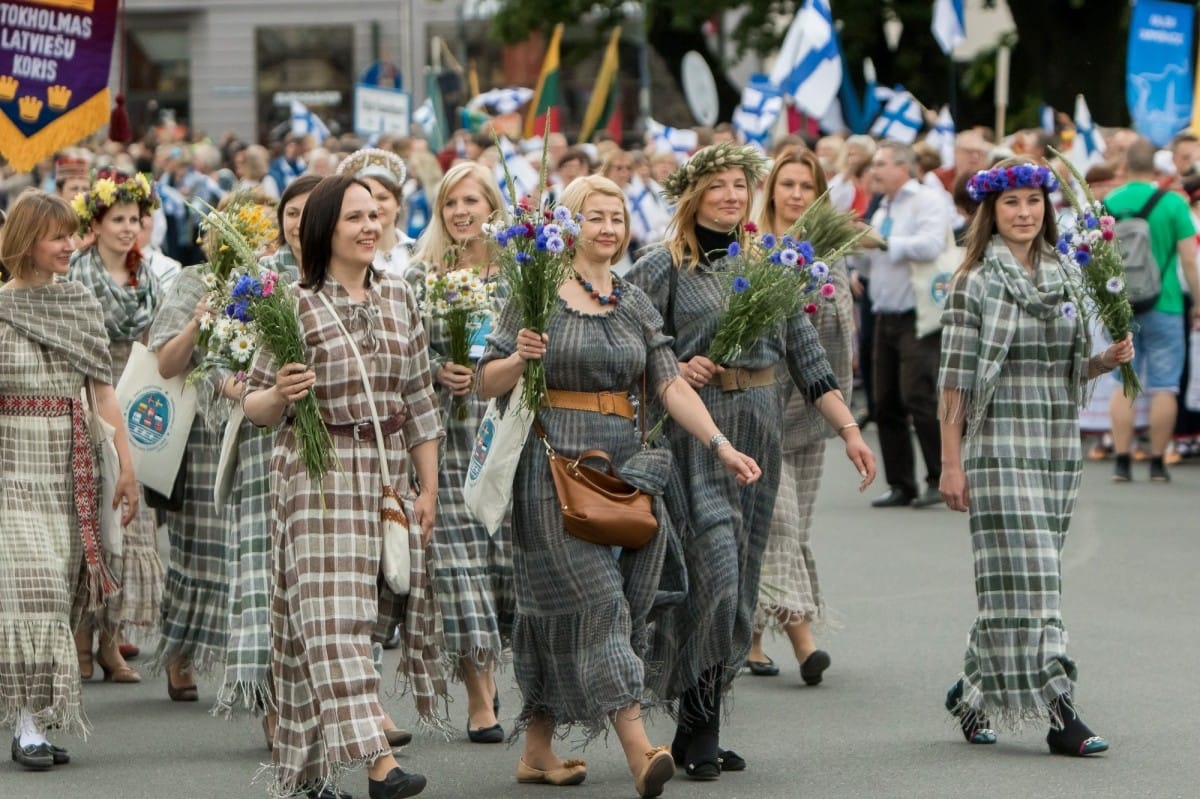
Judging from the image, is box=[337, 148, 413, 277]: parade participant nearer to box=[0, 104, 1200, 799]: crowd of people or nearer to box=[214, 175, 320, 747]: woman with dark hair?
box=[0, 104, 1200, 799]: crowd of people

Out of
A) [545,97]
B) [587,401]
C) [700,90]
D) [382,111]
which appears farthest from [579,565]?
[700,90]

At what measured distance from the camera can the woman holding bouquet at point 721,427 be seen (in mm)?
7402

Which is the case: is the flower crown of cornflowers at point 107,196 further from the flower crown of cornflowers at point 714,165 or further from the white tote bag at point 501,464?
the white tote bag at point 501,464

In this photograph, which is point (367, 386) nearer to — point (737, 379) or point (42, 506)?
point (737, 379)

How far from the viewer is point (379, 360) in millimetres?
6871

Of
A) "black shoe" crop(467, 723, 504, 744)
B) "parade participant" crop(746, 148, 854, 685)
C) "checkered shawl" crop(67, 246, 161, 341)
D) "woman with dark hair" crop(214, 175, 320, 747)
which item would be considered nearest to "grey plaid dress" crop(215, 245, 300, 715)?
"woman with dark hair" crop(214, 175, 320, 747)

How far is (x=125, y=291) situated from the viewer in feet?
30.3

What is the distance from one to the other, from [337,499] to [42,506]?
165 cm

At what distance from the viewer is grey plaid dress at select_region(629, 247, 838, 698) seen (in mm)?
7391

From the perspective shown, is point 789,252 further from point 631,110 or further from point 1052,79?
point 631,110

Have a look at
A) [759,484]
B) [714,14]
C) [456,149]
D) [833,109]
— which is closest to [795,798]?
[759,484]

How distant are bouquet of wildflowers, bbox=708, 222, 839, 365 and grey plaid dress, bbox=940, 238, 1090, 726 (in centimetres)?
54

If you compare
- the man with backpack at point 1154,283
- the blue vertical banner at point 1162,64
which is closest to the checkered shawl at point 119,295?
the man with backpack at point 1154,283

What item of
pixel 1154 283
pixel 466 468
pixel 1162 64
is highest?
pixel 1162 64
